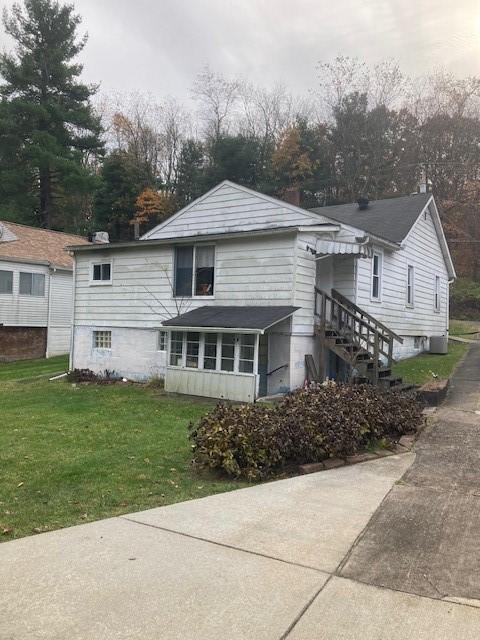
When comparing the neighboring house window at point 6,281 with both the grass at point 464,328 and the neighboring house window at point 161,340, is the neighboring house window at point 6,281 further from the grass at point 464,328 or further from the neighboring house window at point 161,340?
the grass at point 464,328

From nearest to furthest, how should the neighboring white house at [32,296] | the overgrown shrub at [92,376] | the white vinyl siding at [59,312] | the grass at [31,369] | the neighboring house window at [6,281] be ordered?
the overgrown shrub at [92,376], the grass at [31,369], the neighboring house window at [6,281], the neighboring white house at [32,296], the white vinyl siding at [59,312]

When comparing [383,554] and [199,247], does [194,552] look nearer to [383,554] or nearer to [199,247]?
[383,554]

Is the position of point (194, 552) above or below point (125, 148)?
below

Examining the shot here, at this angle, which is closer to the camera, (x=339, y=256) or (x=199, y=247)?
(x=339, y=256)

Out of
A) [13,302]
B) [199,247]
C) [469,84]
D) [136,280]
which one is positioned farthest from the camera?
[469,84]

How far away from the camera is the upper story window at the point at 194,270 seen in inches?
590

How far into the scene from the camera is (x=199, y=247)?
49.8 ft

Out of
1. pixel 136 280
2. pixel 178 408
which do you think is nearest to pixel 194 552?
pixel 178 408

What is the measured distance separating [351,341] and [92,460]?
7438mm

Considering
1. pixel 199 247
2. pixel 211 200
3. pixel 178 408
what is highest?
pixel 211 200

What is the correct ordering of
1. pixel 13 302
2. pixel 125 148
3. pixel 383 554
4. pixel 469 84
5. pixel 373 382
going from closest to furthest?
pixel 383 554 → pixel 373 382 → pixel 13 302 → pixel 469 84 → pixel 125 148

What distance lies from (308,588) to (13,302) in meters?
23.9

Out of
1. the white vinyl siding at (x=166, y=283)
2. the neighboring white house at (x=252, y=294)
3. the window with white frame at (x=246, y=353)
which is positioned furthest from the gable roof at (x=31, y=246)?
the window with white frame at (x=246, y=353)

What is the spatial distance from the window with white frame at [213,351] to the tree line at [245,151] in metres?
24.4
